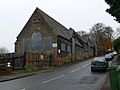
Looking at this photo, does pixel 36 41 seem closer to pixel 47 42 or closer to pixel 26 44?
pixel 26 44

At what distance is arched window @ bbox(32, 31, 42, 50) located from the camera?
5350 centimetres

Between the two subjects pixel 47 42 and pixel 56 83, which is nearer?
pixel 56 83

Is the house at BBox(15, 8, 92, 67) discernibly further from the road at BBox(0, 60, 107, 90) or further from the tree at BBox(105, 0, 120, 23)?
the tree at BBox(105, 0, 120, 23)

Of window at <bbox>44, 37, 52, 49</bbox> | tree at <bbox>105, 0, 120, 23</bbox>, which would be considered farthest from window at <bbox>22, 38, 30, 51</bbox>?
tree at <bbox>105, 0, 120, 23</bbox>

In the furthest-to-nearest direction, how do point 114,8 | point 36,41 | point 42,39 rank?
point 36,41 < point 42,39 < point 114,8

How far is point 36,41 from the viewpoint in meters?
54.2

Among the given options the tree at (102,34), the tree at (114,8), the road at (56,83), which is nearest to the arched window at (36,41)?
the road at (56,83)

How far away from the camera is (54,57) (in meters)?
47.0

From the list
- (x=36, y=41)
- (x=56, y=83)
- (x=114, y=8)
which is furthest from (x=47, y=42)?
(x=114, y=8)

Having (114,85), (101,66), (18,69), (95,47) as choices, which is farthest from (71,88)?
(95,47)

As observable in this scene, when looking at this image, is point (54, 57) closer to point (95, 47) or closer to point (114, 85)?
point (114, 85)

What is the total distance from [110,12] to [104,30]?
75.5 m

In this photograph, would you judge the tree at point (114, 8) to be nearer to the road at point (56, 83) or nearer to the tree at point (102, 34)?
the road at point (56, 83)

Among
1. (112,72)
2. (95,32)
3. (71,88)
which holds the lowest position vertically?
(71,88)
